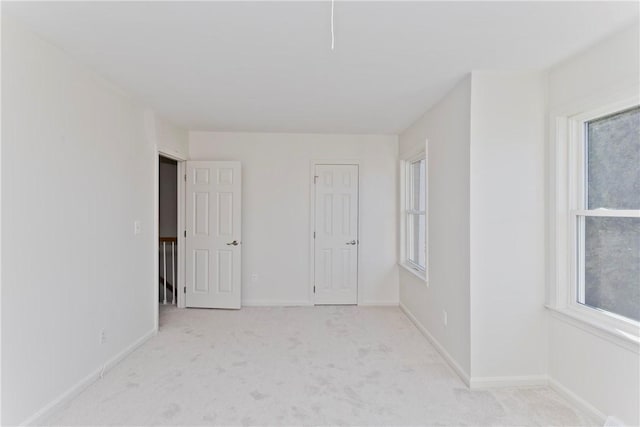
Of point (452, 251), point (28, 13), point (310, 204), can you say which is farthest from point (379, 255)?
point (28, 13)

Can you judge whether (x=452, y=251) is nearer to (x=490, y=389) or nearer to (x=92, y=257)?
(x=490, y=389)

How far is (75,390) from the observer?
94.4 inches

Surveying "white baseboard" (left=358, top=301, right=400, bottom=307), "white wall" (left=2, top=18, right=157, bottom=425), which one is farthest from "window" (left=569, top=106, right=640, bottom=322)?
"white wall" (left=2, top=18, right=157, bottom=425)

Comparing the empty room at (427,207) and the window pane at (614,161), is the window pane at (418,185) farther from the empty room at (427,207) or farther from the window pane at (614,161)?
the window pane at (614,161)

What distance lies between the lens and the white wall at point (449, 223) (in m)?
2.66

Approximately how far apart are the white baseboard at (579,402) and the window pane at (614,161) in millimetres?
1252

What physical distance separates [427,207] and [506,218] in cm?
103

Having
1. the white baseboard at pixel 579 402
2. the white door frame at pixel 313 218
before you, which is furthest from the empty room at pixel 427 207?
the white door frame at pixel 313 218

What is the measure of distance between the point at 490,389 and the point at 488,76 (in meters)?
2.29

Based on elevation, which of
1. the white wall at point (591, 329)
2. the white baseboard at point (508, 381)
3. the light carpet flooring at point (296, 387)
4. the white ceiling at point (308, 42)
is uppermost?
the white ceiling at point (308, 42)

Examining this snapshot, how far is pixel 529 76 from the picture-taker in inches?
101

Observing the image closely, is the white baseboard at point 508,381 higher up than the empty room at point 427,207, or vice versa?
the empty room at point 427,207

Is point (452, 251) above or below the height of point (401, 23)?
below

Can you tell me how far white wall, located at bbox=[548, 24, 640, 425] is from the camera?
6.35 ft
